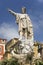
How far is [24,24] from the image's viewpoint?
26078 mm

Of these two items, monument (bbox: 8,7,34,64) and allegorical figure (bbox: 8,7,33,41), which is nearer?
monument (bbox: 8,7,34,64)

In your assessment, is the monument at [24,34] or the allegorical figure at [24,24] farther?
the allegorical figure at [24,24]

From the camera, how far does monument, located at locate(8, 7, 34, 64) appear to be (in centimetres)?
2550

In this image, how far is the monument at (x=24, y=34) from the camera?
25.5m

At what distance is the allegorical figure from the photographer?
2573cm

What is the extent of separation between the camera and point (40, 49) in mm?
75125

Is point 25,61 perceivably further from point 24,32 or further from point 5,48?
point 5,48

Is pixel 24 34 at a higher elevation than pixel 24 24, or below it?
below

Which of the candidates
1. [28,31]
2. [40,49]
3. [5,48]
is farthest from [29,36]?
[5,48]

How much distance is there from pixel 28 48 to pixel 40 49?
49689 millimetres

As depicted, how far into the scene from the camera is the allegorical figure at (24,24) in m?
25.7

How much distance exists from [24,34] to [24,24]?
767mm

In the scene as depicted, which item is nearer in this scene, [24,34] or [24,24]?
[24,34]

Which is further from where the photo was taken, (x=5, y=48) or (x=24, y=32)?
(x=5, y=48)
